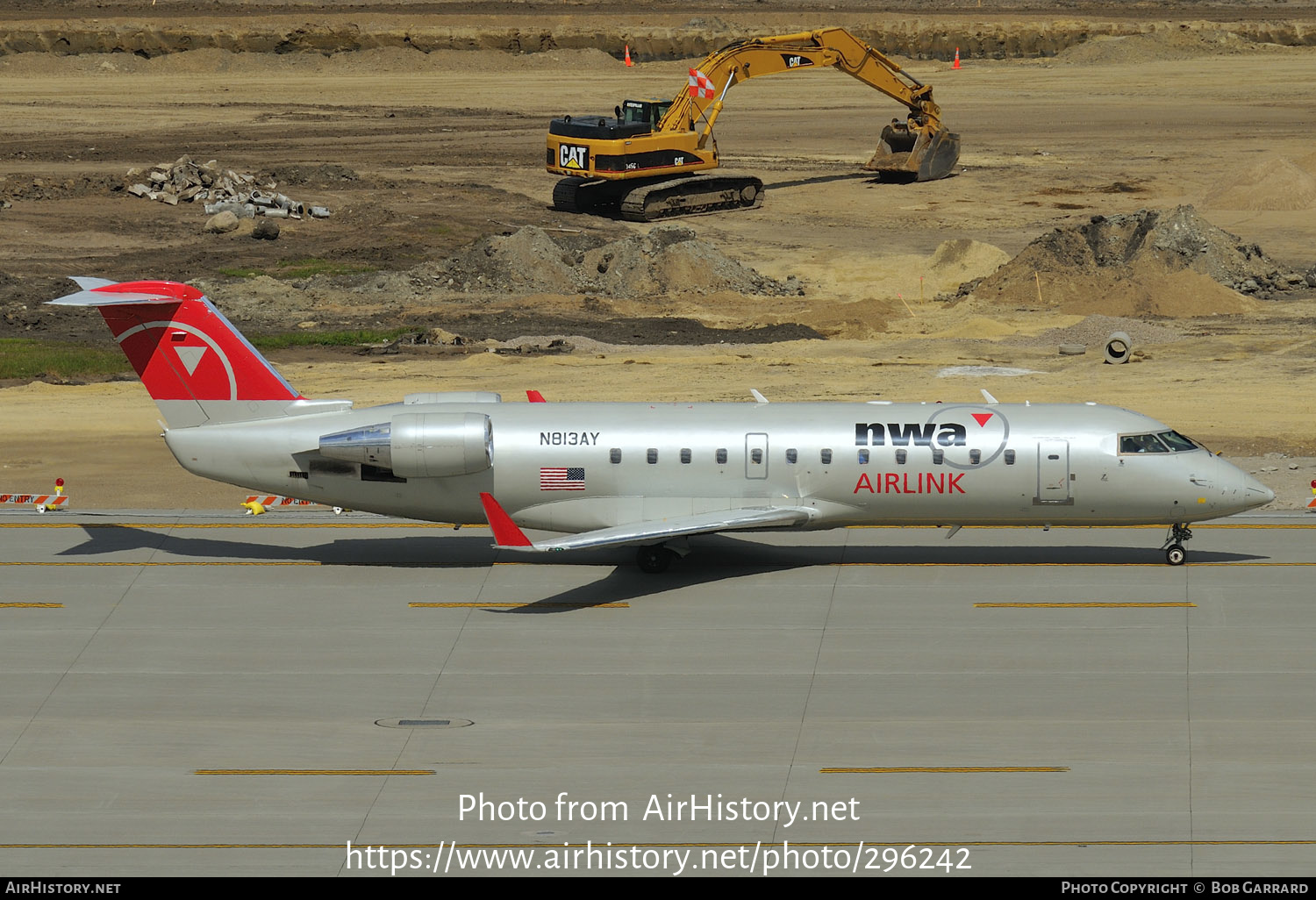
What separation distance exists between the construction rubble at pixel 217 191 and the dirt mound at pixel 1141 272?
3076 cm

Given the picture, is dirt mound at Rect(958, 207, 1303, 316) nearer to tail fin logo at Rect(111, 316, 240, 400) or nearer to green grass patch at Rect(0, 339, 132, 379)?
green grass patch at Rect(0, 339, 132, 379)

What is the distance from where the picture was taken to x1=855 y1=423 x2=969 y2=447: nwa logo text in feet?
103

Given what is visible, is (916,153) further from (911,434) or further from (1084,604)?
(1084,604)

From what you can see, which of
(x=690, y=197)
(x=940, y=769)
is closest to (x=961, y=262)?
(x=690, y=197)

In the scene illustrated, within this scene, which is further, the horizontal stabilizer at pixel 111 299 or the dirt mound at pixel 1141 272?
the dirt mound at pixel 1141 272

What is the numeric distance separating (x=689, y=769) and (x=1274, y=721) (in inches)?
365

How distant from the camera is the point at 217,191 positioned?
75438 mm

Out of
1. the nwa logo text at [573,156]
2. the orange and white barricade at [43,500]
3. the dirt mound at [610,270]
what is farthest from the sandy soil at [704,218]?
the nwa logo text at [573,156]

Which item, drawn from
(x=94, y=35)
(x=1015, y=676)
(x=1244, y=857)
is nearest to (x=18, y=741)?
(x=1015, y=676)

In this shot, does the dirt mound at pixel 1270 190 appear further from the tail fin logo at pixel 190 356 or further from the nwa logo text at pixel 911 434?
the tail fin logo at pixel 190 356

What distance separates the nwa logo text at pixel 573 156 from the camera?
69.8 meters

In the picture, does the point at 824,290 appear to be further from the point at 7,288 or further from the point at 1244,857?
the point at 1244,857

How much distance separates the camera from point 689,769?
78.8ft

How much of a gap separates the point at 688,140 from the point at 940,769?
50948mm
